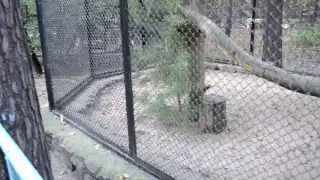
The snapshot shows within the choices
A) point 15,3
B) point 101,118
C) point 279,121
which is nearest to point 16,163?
point 15,3

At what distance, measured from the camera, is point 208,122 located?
12.4 ft

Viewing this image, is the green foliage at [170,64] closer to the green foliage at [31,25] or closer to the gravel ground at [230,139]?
the gravel ground at [230,139]

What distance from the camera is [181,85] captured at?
3.66m

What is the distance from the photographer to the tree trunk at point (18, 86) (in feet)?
4.57

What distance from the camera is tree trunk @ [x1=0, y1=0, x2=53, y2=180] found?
1.39 meters

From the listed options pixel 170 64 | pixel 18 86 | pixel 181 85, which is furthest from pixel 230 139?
pixel 18 86

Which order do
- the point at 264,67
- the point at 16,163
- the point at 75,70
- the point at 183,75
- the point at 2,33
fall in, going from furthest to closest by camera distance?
the point at 75,70 → the point at 183,75 → the point at 264,67 → the point at 2,33 → the point at 16,163

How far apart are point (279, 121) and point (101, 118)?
6.67 ft

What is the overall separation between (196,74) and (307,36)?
47.0 inches

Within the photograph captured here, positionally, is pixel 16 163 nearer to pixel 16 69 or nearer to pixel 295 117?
pixel 16 69

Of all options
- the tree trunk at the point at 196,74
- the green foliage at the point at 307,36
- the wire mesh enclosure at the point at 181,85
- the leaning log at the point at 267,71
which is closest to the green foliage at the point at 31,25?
the wire mesh enclosure at the point at 181,85

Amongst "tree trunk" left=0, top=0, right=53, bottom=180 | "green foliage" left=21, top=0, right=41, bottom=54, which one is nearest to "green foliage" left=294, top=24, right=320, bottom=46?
"tree trunk" left=0, top=0, right=53, bottom=180

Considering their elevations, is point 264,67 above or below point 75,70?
above

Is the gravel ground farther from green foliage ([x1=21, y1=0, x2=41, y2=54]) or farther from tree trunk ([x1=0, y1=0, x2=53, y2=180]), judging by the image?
green foliage ([x1=21, y1=0, x2=41, y2=54])
